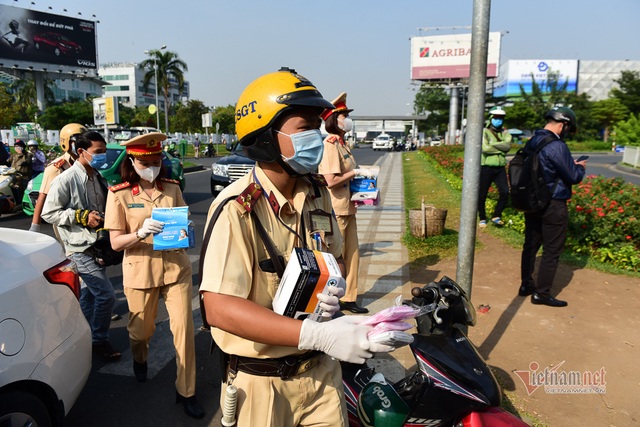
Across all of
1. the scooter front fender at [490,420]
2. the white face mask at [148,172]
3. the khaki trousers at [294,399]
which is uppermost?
the white face mask at [148,172]

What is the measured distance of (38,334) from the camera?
2291 mm

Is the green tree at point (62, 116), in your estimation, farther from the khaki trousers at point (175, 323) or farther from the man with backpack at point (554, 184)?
the man with backpack at point (554, 184)

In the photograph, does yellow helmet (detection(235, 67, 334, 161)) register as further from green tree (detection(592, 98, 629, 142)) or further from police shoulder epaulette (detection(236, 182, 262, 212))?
green tree (detection(592, 98, 629, 142))

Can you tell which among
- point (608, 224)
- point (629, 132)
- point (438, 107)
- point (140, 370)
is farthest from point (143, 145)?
point (438, 107)

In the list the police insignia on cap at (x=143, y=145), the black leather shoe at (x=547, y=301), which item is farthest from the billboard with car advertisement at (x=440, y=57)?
the police insignia on cap at (x=143, y=145)

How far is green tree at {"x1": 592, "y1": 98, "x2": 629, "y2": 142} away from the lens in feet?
154

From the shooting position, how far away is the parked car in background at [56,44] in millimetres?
45469

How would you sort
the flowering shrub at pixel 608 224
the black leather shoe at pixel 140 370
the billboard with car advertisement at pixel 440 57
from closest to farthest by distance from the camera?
the black leather shoe at pixel 140 370 < the flowering shrub at pixel 608 224 < the billboard with car advertisement at pixel 440 57

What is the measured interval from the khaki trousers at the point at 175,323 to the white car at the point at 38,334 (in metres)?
0.43

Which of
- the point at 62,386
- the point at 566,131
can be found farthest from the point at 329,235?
the point at 566,131

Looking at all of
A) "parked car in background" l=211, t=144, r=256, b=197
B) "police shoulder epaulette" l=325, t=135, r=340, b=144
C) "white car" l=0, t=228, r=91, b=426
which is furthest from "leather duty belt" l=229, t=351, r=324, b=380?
"parked car in background" l=211, t=144, r=256, b=197

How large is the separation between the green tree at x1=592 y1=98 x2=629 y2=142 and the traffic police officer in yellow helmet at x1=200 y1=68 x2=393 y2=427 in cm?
5471

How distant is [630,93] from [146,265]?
56.8 m

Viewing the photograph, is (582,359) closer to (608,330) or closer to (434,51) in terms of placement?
(608,330)
